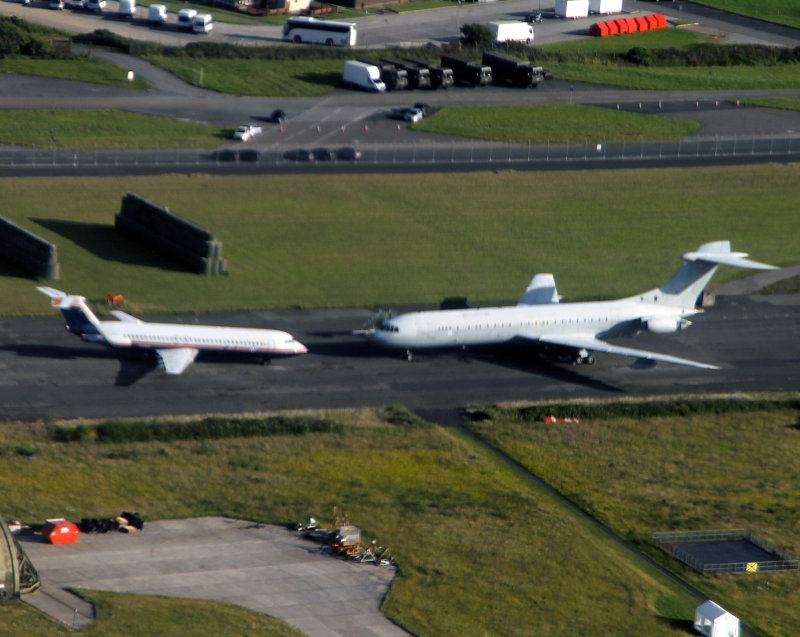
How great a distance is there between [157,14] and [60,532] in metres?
141

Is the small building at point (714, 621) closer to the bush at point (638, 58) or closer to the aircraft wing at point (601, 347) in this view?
the aircraft wing at point (601, 347)

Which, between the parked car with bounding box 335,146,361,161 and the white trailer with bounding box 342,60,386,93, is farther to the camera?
the white trailer with bounding box 342,60,386,93

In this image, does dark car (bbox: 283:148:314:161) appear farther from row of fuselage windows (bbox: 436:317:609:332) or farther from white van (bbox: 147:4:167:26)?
white van (bbox: 147:4:167:26)

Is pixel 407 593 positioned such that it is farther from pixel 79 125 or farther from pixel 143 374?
pixel 79 125

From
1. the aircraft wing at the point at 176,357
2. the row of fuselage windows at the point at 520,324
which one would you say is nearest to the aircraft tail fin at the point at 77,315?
the aircraft wing at the point at 176,357

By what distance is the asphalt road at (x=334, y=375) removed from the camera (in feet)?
268

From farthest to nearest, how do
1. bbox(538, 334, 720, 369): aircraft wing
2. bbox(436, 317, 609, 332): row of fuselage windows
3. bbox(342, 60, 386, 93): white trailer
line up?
bbox(342, 60, 386, 93): white trailer → bbox(538, 334, 720, 369): aircraft wing → bbox(436, 317, 609, 332): row of fuselage windows

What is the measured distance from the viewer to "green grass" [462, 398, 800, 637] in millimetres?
62969

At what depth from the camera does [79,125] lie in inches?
5679

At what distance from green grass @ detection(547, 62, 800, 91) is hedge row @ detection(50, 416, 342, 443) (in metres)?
114

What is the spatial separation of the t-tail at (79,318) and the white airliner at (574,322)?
19.8 m

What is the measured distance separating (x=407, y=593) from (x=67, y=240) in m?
65.0

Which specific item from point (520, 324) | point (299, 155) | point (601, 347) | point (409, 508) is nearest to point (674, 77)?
point (299, 155)

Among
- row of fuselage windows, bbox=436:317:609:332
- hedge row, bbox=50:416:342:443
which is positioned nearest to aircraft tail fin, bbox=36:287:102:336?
hedge row, bbox=50:416:342:443
